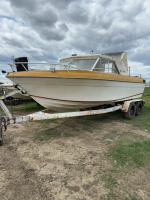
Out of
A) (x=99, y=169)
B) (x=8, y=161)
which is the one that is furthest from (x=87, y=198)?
(x=8, y=161)

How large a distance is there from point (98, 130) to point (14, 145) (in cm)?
247

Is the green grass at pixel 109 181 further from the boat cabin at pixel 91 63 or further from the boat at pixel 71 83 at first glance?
the boat cabin at pixel 91 63

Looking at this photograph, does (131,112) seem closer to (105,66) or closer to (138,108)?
(138,108)

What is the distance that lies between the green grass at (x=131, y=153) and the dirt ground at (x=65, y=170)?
157mm

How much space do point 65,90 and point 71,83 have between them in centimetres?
25

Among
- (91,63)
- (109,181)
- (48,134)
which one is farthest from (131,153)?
(91,63)

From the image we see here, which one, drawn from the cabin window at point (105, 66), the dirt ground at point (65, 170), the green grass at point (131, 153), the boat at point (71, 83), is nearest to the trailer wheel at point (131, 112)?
the boat at point (71, 83)

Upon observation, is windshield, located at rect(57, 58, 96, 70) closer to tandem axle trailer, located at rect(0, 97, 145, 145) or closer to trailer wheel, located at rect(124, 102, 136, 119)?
tandem axle trailer, located at rect(0, 97, 145, 145)

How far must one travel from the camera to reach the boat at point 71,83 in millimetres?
3855

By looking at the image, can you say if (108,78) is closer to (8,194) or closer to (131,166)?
(131,166)

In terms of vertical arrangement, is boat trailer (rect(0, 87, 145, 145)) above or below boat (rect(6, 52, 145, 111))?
below

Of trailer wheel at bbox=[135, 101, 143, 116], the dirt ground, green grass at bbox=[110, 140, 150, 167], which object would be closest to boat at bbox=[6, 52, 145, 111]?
the dirt ground

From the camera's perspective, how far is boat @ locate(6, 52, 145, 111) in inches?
152

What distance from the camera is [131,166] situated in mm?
2721
